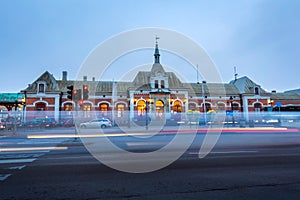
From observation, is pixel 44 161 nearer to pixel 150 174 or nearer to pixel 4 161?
pixel 4 161

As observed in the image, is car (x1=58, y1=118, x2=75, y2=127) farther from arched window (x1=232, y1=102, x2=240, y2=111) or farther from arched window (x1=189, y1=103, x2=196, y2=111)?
arched window (x1=232, y1=102, x2=240, y2=111)

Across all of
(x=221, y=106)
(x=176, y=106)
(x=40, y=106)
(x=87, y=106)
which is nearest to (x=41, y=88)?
(x=40, y=106)

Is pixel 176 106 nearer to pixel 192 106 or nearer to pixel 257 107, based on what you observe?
pixel 192 106

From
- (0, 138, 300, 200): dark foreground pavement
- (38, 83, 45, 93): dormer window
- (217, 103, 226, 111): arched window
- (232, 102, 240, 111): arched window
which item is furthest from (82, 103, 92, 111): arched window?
(0, 138, 300, 200): dark foreground pavement

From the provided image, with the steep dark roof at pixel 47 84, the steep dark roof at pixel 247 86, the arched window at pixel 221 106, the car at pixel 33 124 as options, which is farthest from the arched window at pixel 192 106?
the car at pixel 33 124

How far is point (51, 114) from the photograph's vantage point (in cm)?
4006

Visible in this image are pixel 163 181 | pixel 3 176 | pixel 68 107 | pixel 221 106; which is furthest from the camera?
pixel 221 106

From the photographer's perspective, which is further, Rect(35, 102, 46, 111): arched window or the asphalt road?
Rect(35, 102, 46, 111): arched window

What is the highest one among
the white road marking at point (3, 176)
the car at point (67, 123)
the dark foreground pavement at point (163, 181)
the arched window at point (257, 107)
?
the arched window at point (257, 107)

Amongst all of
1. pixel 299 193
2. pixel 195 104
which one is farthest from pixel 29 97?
pixel 299 193

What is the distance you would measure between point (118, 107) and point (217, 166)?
124 feet

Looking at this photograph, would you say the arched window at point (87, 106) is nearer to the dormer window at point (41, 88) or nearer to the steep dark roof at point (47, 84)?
the steep dark roof at point (47, 84)

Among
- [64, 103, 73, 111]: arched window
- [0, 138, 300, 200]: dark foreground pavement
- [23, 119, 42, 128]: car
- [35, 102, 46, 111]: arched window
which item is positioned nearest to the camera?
[0, 138, 300, 200]: dark foreground pavement

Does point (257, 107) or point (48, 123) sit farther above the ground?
point (257, 107)
